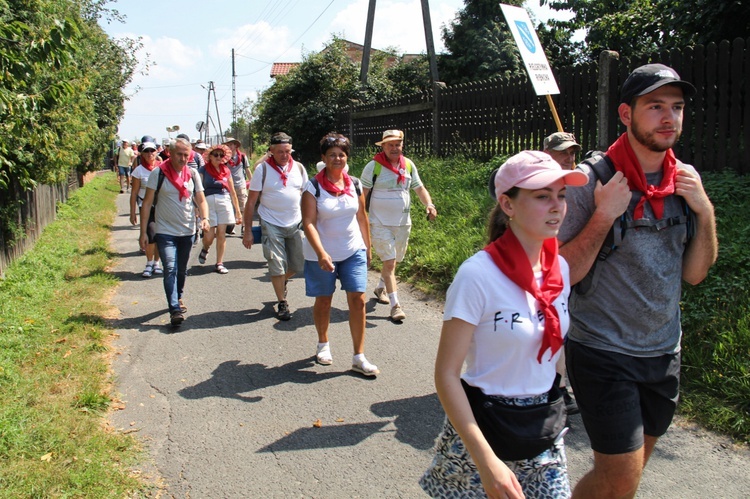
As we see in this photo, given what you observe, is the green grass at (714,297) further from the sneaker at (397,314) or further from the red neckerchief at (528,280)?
the sneaker at (397,314)

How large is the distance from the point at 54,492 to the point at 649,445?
288cm

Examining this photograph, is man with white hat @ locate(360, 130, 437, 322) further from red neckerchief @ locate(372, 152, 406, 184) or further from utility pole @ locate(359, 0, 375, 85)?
utility pole @ locate(359, 0, 375, 85)

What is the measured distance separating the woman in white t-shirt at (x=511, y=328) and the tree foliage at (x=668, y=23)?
808 cm

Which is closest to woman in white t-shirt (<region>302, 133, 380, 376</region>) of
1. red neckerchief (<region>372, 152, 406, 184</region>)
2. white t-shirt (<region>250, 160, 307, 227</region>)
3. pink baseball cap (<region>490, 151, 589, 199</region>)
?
red neckerchief (<region>372, 152, 406, 184</region>)

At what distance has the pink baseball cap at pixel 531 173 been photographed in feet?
6.91

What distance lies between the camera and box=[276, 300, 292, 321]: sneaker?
6.83 m

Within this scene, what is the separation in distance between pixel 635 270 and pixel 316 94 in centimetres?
1970

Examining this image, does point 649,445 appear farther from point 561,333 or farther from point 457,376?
point 457,376

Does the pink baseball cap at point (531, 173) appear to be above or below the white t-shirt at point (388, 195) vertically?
above

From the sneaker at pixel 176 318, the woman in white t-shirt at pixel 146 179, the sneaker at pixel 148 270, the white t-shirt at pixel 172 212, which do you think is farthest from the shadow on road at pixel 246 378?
the woman in white t-shirt at pixel 146 179

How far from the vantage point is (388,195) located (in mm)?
6871

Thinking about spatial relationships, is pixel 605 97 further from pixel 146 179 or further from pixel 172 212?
pixel 146 179

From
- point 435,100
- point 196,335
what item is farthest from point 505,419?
point 435,100

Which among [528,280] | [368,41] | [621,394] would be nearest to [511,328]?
[528,280]
